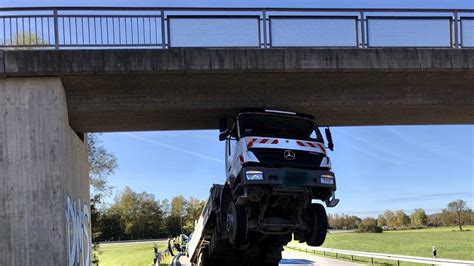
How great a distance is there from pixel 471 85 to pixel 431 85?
1.17 m

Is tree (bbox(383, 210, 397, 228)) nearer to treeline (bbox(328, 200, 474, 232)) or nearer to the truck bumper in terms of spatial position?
treeline (bbox(328, 200, 474, 232))

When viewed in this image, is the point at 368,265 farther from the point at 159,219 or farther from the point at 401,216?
the point at 401,216

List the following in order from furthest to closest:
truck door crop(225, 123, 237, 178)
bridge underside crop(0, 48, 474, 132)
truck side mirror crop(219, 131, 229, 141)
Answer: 1. truck side mirror crop(219, 131, 229, 141)
2. truck door crop(225, 123, 237, 178)
3. bridge underside crop(0, 48, 474, 132)

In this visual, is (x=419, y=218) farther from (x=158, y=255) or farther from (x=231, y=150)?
(x=231, y=150)

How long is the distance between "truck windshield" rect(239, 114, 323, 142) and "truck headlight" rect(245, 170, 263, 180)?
1.19m

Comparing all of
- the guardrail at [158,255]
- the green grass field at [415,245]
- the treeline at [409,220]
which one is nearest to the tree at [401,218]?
the treeline at [409,220]

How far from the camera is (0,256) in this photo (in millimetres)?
10695

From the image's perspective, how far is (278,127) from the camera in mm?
11852

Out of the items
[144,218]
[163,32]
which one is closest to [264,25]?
[163,32]

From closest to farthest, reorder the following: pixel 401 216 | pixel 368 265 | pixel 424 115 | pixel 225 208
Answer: pixel 225 208
pixel 424 115
pixel 368 265
pixel 401 216

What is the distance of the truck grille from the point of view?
1097 cm

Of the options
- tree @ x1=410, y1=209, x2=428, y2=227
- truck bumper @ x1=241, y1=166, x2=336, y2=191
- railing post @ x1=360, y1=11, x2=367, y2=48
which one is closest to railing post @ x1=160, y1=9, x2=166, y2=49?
truck bumper @ x1=241, y1=166, x2=336, y2=191

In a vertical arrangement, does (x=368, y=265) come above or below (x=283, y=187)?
below

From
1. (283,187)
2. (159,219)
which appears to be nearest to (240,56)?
(283,187)
